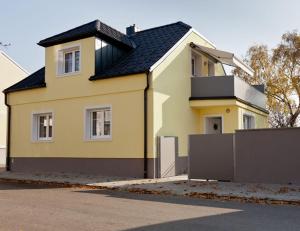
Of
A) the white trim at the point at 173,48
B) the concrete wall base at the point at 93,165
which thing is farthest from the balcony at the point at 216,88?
the concrete wall base at the point at 93,165

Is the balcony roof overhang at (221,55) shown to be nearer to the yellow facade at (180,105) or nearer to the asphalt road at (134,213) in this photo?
the yellow facade at (180,105)

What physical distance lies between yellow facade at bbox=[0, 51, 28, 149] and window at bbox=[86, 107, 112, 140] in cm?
1283

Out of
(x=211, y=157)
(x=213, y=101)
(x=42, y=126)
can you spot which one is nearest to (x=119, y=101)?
(x=213, y=101)

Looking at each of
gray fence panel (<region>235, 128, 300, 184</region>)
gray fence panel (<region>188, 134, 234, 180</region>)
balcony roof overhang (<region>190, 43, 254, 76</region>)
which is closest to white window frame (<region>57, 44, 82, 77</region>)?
balcony roof overhang (<region>190, 43, 254, 76</region>)

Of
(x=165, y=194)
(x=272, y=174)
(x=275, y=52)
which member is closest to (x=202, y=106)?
(x=272, y=174)

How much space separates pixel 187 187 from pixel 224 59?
10.1 meters

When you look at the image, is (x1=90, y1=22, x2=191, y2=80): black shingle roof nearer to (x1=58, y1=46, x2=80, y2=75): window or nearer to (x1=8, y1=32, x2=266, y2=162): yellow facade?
(x1=8, y1=32, x2=266, y2=162): yellow facade

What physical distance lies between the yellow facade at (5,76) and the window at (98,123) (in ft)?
42.1

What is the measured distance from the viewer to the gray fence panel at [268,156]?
12.9m

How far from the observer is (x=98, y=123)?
59.0ft

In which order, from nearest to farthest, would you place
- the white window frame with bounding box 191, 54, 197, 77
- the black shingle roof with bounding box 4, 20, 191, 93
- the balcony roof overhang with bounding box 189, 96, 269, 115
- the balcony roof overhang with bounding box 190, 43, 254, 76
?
the black shingle roof with bounding box 4, 20, 191, 93
the balcony roof overhang with bounding box 189, 96, 269, 115
the balcony roof overhang with bounding box 190, 43, 254, 76
the white window frame with bounding box 191, 54, 197, 77

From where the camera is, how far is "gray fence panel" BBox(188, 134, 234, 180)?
14.2 metres

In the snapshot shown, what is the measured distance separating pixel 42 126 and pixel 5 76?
11.6 metres

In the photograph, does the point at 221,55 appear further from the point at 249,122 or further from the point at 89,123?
the point at 89,123
